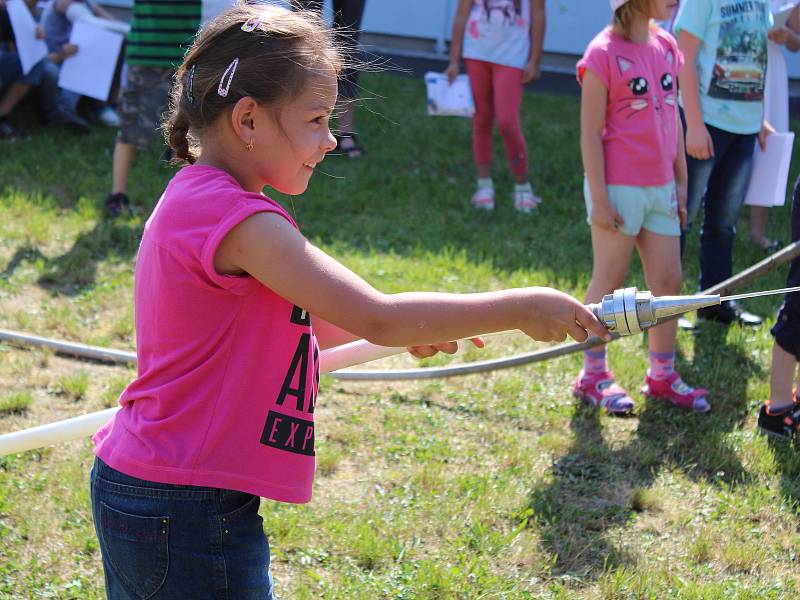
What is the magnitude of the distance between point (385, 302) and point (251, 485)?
1.40 ft

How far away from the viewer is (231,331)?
1.78 meters

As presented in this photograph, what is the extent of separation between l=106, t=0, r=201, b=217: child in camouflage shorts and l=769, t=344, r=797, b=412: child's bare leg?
4.11 m

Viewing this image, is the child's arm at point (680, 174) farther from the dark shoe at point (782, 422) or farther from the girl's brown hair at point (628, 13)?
the dark shoe at point (782, 422)

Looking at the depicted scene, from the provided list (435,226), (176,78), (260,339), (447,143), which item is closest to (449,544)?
(260,339)

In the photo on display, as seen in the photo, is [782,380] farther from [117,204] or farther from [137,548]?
[117,204]

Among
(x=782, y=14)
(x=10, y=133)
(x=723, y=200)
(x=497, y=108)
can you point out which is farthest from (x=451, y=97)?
(x=10, y=133)

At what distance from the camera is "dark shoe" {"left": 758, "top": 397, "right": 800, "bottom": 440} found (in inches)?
147

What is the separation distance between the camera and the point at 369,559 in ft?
9.83

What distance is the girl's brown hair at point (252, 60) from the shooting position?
5.90ft

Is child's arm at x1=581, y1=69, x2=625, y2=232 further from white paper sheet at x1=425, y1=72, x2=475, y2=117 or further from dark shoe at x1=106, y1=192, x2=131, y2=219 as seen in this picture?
dark shoe at x1=106, y1=192, x2=131, y2=219

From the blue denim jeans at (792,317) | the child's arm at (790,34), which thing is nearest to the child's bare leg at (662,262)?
the blue denim jeans at (792,317)

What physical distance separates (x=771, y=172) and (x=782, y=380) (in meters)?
1.62

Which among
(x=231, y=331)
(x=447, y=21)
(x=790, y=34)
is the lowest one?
(x=447, y=21)

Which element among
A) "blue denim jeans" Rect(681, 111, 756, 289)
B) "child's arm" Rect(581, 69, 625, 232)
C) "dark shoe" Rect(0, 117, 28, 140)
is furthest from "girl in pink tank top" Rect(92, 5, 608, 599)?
"dark shoe" Rect(0, 117, 28, 140)
